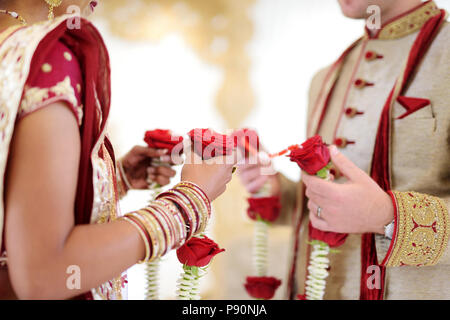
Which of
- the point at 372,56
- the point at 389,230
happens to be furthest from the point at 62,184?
the point at 372,56

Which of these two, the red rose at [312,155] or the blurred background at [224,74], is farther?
the blurred background at [224,74]

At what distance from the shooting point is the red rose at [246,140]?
960 millimetres

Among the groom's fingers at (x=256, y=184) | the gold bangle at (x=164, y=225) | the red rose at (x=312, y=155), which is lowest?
the gold bangle at (x=164, y=225)

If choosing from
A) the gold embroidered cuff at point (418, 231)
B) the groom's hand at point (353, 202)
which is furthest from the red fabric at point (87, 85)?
the gold embroidered cuff at point (418, 231)

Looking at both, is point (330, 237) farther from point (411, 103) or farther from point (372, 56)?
point (372, 56)

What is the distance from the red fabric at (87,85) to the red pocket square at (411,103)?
831mm

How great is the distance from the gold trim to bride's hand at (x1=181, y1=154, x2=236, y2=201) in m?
0.81

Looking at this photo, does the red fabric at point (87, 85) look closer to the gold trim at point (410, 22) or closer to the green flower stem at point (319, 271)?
the green flower stem at point (319, 271)

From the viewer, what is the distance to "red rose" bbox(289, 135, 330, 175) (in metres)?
0.99

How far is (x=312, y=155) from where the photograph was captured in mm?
992

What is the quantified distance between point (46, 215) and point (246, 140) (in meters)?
0.58

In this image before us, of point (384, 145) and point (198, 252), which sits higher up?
point (384, 145)

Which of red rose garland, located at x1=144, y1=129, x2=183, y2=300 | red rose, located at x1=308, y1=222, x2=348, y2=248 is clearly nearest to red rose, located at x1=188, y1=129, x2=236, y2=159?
red rose garland, located at x1=144, y1=129, x2=183, y2=300
